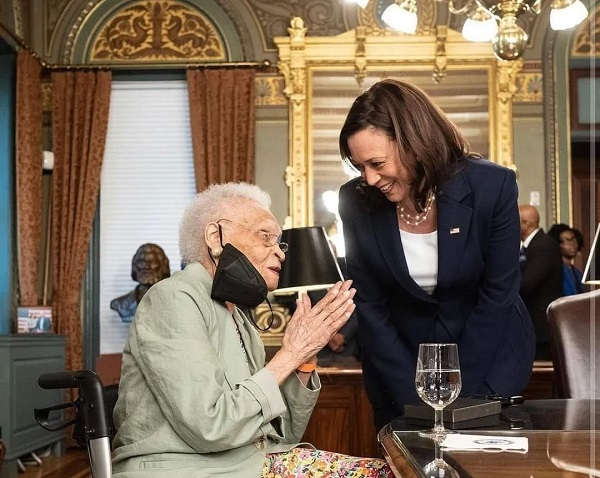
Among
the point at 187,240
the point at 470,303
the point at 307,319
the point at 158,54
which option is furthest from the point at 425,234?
the point at 158,54

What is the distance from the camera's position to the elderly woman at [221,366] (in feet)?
6.14

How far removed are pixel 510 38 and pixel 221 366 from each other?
2904 mm

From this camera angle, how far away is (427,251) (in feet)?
7.75

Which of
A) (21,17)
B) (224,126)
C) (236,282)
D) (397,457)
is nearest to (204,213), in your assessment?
(236,282)

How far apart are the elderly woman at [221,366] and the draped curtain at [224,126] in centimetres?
525

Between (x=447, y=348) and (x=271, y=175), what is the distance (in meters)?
6.11

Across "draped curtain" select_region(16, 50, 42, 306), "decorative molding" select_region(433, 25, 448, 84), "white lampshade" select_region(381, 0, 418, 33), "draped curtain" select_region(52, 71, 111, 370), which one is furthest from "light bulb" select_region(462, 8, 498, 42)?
"draped curtain" select_region(16, 50, 42, 306)

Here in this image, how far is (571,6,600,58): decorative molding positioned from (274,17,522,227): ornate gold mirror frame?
0.60m

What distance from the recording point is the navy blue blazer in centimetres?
227

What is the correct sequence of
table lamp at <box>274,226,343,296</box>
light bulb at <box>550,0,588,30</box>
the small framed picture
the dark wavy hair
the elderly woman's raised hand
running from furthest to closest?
the small framed picture
light bulb at <box>550,0,588,30</box>
table lamp at <box>274,226,343,296</box>
the dark wavy hair
the elderly woman's raised hand

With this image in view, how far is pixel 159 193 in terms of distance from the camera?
7746mm

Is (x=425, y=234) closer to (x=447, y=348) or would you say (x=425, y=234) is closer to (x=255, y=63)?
(x=447, y=348)

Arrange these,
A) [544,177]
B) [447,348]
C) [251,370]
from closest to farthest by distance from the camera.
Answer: [447,348] → [251,370] → [544,177]

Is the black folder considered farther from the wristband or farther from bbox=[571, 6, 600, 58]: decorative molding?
bbox=[571, 6, 600, 58]: decorative molding
